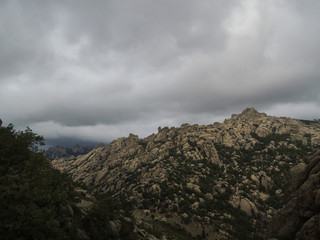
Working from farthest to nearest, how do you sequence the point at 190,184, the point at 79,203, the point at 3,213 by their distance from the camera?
the point at 190,184, the point at 79,203, the point at 3,213

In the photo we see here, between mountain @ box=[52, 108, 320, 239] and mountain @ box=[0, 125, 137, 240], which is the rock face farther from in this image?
Answer: mountain @ box=[52, 108, 320, 239]

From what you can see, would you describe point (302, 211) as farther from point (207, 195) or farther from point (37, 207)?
point (207, 195)

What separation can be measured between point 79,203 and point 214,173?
17084 centimetres

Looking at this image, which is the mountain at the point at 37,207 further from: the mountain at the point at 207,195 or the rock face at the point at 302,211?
the mountain at the point at 207,195

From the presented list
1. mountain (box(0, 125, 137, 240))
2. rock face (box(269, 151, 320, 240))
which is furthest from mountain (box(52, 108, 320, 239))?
rock face (box(269, 151, 320, 240))

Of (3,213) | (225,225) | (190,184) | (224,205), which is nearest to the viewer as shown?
(3,213)

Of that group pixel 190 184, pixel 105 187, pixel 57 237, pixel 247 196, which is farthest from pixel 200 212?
pixel 57 237

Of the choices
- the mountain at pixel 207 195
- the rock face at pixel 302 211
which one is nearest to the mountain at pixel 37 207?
the rock face at pixel 302 211

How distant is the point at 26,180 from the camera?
2442cm

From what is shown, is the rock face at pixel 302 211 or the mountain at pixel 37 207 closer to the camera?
the mountain at pixel 37 207

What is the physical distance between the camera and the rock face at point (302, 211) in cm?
2764

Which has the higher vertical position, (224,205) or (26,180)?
(26,180)

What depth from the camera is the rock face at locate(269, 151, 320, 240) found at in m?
27.6

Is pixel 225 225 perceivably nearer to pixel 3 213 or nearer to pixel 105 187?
pixel 105 187
